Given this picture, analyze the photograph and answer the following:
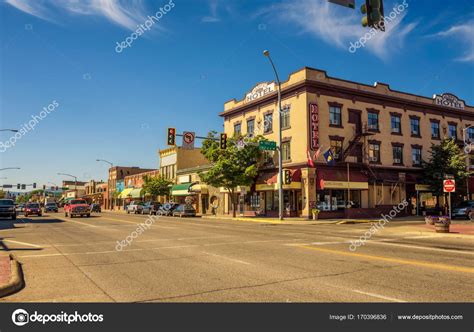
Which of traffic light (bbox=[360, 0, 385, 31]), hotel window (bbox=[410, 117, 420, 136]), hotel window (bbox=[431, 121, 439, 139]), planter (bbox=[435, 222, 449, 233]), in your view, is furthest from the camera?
hotel window (bbox=[431, 121, 439, 139])

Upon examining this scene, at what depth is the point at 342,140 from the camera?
37.0 meters

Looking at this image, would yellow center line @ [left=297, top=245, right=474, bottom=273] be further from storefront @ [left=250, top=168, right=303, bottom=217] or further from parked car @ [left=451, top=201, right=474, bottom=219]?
parked car @ [left=451, top=201, right=474, bottom=219]

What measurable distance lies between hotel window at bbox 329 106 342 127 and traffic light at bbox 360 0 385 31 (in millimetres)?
28612

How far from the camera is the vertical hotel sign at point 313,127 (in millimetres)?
34844

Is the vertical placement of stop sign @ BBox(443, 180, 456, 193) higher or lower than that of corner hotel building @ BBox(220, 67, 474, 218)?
lower

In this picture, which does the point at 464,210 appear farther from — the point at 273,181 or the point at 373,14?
the point at 373,14

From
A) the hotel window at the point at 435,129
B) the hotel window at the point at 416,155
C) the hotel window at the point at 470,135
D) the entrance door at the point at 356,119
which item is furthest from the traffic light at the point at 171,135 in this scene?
the hotel window at the point at 470,135

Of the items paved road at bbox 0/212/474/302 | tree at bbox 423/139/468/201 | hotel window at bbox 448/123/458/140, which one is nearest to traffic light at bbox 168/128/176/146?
paved road at bbox 0/212/474/302

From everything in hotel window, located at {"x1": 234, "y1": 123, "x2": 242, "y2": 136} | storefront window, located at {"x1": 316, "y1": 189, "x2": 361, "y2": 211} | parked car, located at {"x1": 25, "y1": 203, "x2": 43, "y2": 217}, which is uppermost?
hotel window, located at {"x1": 234, "y1": 123, "x2": 242, "y2": 136}

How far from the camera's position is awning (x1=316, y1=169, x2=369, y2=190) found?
1359 inches
